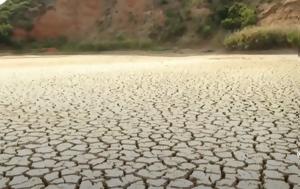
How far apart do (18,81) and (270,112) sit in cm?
746

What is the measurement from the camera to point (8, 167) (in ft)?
13.7

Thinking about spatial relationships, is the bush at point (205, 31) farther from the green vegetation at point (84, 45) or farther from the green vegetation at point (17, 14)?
the green vegetation at point (17, 14)

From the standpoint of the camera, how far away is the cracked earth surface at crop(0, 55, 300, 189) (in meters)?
3.81

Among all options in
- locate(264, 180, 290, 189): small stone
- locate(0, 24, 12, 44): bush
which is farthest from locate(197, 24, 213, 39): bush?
locate(264, 180, 290, 189): small stone

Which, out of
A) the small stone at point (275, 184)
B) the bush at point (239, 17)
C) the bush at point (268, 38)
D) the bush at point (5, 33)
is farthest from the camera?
the bush at point (5, 33)

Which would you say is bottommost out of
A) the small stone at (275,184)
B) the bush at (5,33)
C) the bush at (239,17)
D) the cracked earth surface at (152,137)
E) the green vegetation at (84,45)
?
the green vegetation at (84,45)

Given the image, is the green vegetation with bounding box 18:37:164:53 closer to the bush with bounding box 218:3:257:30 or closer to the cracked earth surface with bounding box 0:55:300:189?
the bush with bounding box 218:3:257:30

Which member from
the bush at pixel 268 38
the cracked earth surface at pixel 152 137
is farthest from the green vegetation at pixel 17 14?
the cracked earth surface at pixel 152 137

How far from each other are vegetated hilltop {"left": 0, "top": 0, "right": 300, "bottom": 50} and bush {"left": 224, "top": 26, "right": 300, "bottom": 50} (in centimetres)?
276

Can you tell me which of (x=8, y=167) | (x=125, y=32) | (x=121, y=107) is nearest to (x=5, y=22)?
(x=125, y=32)

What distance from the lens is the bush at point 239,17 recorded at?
2761 cm

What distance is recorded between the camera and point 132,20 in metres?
32.3

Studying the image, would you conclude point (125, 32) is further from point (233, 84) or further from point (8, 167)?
point (8, 167)

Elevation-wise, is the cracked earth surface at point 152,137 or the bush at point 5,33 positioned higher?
the bush at point 5,33
